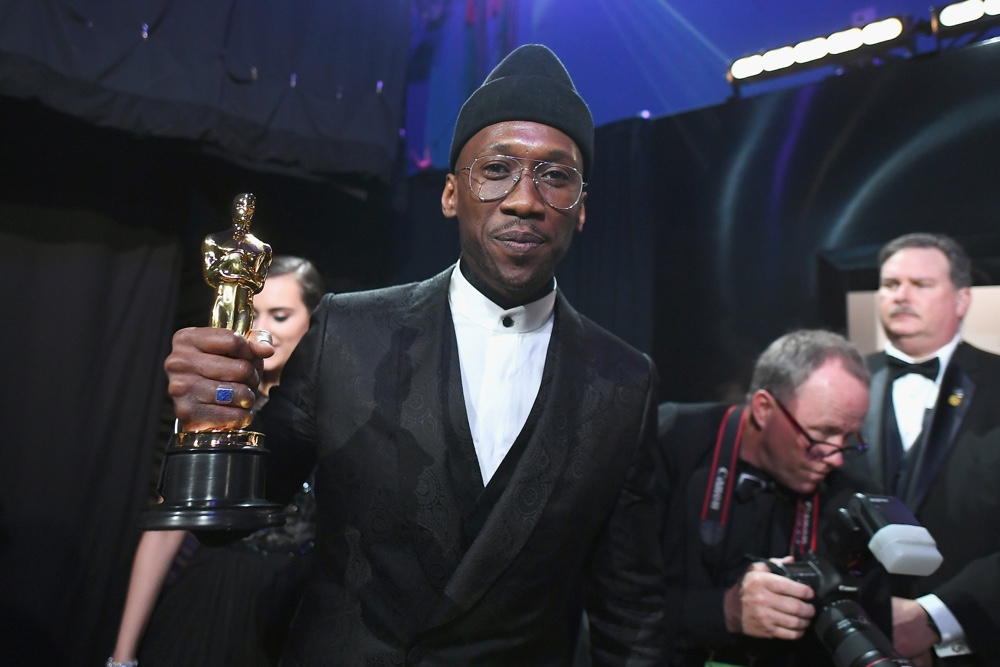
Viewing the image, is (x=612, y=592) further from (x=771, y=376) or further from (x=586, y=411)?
(x=771, y=376)

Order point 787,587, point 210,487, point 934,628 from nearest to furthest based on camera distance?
1. point 210,487
2. point 787,587
3. point 934,628

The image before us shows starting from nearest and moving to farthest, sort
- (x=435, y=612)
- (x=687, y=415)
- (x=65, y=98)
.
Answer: (x=435, y=612)
(x=65, y=98)
(x=687, y=415)

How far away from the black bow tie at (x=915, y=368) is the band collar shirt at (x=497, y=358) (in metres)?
2.02

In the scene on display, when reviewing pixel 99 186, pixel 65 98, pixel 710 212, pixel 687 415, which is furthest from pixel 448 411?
pixel 710 212

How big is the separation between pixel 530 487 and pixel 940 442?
6.86 feet

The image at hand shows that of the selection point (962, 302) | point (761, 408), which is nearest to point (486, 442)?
point (761, 408)

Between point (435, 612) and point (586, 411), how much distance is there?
46 cm

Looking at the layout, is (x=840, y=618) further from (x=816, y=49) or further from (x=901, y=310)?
(x=816, y=49)

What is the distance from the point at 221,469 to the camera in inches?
40.6

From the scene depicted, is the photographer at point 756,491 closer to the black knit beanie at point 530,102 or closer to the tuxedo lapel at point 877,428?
the tuxedo lapel at point 877,428

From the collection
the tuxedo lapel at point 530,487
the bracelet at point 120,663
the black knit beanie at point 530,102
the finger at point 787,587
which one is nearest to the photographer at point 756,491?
the finger at point 787,587

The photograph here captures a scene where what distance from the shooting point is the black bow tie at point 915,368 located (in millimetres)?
2854

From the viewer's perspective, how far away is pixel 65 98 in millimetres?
2381

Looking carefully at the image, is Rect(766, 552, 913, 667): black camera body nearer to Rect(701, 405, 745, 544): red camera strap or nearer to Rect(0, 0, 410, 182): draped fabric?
Rect(701, 405, 745, 544): red camera strap
